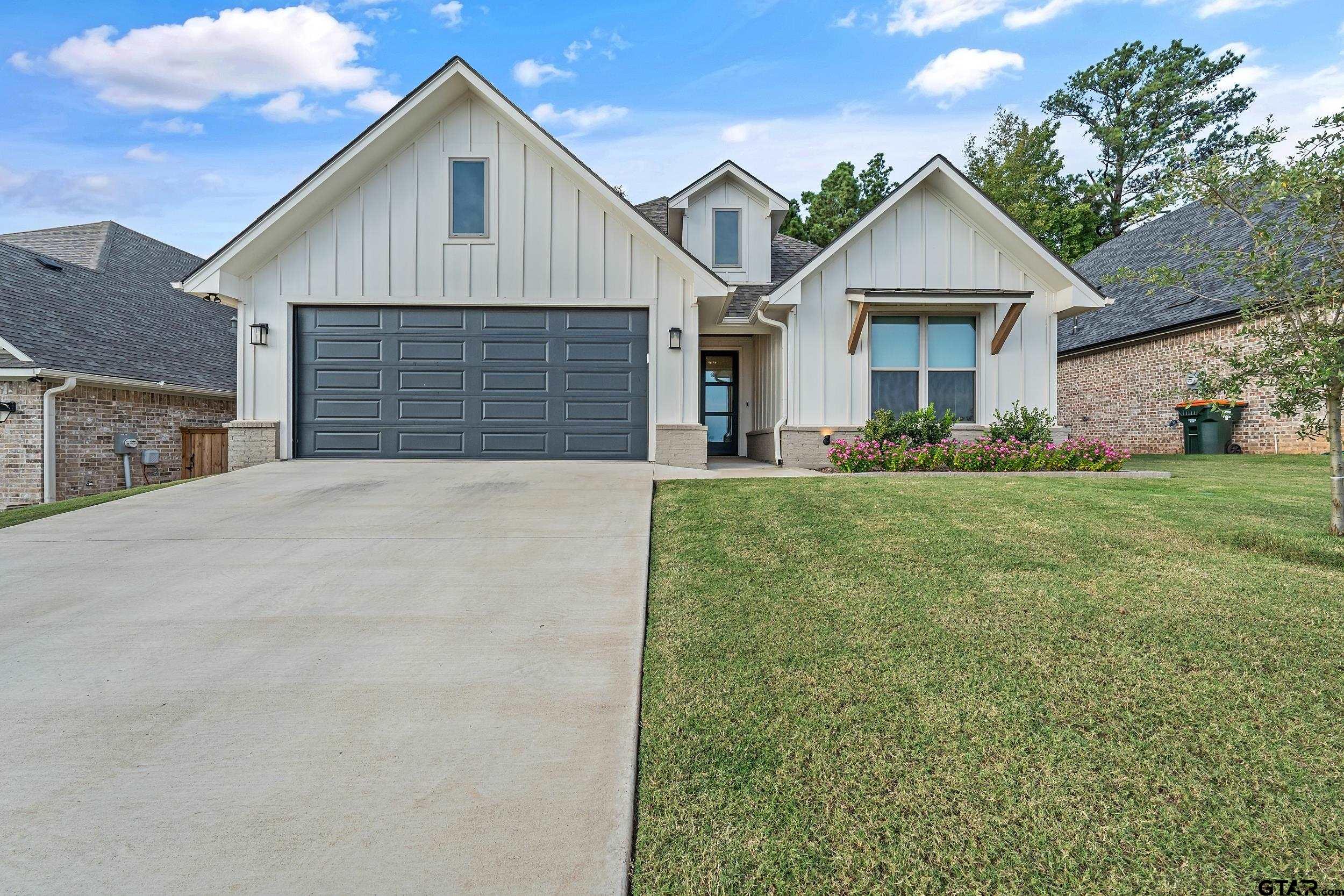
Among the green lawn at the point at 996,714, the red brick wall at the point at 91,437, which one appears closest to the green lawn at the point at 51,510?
the red brick wall at the point at 91,437

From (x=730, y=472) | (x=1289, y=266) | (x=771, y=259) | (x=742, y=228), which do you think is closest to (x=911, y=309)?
(x=730, y=472)

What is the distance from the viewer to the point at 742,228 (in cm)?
1427

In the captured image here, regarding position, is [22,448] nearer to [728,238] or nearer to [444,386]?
[444,386]

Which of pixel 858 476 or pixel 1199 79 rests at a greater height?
pixel 1199 79

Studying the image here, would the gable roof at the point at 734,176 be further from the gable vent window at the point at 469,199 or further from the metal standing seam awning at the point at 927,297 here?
the gable vent window at the point at 469,199

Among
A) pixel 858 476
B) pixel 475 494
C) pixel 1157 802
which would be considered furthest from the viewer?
pixel 858 476

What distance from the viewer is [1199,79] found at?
106 ft

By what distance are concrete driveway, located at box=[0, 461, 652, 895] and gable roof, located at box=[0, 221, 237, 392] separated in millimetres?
8664

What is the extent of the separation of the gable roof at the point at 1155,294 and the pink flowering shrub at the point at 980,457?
603cm

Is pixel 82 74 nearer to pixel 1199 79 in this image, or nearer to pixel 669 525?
pixel 669 525

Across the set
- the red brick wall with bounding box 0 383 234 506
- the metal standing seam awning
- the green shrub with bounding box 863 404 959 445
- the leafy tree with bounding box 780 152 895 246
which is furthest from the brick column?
the leafy tree with bounding box 780 152 895 246

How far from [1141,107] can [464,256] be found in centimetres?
3990

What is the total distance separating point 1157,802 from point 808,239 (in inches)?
1099

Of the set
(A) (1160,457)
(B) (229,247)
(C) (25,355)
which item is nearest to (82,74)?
(C) (25,355)
